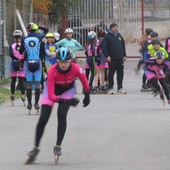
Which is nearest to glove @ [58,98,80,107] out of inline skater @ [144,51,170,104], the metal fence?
inline skater @ [144,51,170,104]

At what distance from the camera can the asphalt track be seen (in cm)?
1060

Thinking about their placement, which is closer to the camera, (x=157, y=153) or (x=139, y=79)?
(x=157, y=153)

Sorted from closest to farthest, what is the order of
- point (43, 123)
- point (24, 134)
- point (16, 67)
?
point (43, 123)
point (24, 134)
point (16, 67)

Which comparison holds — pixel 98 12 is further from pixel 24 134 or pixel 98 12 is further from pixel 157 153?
pixel 157 153

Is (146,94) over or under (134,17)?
→ under

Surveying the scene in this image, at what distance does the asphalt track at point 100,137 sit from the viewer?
10.6 meters

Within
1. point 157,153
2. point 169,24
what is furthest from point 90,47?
point 169,24

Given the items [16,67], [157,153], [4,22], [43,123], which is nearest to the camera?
[43,123]

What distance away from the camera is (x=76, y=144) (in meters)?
12.3

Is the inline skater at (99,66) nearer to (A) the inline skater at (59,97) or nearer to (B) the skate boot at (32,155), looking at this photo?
(A) the inline skater at (59,97)

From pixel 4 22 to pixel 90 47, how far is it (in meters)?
5.71

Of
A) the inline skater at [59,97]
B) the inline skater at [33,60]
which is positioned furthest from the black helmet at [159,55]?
the inline skater at [59,97]

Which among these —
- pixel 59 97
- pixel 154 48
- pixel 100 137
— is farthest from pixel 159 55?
pixel 59 97

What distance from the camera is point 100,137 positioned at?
1312 cm
